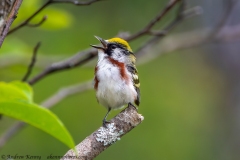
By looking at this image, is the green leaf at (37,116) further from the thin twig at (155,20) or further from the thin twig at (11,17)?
the thin twig at (155,20)

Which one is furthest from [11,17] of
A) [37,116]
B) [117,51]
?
[117,51]

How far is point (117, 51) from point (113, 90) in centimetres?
46

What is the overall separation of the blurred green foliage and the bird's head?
135 cm

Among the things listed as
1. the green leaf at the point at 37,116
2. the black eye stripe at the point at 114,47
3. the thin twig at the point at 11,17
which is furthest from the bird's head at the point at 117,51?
the green leaf at the point at 37,116

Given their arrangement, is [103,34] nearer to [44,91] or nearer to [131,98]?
[44,91]

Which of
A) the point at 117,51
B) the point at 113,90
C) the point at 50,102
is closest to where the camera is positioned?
the point at 113,90

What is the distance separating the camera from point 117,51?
12.2 feet

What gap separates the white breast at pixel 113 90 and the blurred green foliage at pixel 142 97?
167 centimetres

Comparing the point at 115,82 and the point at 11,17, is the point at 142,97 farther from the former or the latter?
the point at 11,17

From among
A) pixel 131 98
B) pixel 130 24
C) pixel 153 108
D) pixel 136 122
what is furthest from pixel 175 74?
pixel 136 122

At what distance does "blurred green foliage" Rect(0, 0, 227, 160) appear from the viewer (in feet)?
19.7

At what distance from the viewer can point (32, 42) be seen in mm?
6469

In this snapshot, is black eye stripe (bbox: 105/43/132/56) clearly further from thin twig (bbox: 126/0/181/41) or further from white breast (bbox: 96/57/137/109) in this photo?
white breast (bbox: 96/57/137/109)

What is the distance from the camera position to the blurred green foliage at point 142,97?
6.02 meters
